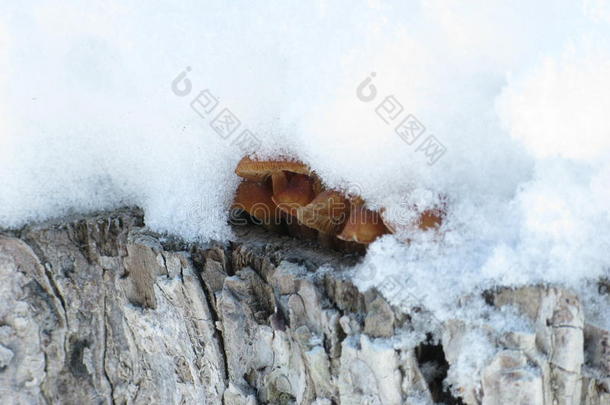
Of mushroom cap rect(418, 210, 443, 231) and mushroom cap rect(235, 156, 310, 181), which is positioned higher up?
mushroom cap rect(235, 156, 310, 181)

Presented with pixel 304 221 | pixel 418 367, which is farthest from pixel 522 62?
pixel 418 367

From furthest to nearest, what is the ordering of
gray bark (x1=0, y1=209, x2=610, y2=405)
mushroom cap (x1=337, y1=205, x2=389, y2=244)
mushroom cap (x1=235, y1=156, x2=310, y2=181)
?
mushroom cap (x1=235, y1=156, x2=310, y2=181)
mushroom cap (x1=337, y1=205, x2=389, y2=244)
gray bark (x1=0, y1=209, x2=610, y2=405)

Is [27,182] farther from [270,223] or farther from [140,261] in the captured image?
[270,223]

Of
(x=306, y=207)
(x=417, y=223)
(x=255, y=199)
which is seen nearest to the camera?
(x=417, y=223)

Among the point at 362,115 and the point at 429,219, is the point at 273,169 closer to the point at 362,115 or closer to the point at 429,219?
the point at 362,115

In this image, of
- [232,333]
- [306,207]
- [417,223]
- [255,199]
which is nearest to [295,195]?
[306,207]

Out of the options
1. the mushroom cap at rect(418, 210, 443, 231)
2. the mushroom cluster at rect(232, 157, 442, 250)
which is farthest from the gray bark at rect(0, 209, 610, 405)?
the mushroom cap at rect(418, 210, 443, 231)

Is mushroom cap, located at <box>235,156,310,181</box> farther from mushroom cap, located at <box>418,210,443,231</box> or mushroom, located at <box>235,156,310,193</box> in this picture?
mushroom cap, located at <box>418,210,443,231</box>
